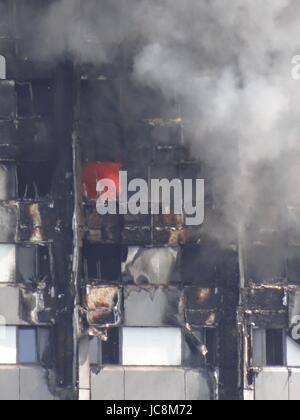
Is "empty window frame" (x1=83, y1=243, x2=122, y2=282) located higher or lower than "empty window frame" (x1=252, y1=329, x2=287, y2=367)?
higher

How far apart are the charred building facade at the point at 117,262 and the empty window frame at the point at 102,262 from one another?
2 cm

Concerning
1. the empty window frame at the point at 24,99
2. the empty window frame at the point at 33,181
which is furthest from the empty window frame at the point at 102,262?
the empty window frame at the point at 24,99

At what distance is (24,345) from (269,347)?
3734 mm

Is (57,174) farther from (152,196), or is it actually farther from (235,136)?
(235,136)

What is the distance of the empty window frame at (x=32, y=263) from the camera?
1113 centimetres

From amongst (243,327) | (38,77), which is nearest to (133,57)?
(38,77)

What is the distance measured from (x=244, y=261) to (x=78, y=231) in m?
2.51

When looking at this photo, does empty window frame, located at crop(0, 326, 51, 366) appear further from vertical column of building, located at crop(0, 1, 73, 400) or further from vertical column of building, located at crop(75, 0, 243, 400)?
vertical column of building, located at crop(75, 0, 243, 400)

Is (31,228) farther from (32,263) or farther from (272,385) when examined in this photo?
(272,385)

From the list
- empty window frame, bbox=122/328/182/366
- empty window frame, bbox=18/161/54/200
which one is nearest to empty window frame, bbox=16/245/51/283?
empty window frame, bbox=18/161/54/200

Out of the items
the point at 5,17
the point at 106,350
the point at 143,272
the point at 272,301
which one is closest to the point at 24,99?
the point at 5,17

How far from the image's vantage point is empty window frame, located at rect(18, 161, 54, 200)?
1115 centimetres

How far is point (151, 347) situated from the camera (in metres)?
11.1

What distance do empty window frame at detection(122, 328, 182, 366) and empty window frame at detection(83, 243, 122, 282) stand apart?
2.84ft
